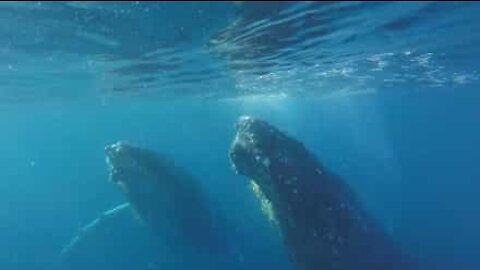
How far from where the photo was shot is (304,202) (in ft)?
60.6

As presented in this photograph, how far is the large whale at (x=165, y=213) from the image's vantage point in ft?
94.7

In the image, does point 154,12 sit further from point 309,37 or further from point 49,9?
point 309,37

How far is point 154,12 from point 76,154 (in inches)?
7202

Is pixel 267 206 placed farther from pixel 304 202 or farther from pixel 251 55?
pixel 251 55

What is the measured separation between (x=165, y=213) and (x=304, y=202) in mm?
13883

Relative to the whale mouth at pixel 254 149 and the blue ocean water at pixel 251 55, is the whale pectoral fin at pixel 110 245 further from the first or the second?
the whale mouth at pixel 254 149

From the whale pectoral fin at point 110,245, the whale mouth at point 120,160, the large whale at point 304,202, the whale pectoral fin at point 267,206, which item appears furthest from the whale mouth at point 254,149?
the whale pectoral fin at point 110,245

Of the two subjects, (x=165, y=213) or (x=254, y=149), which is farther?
(x=165, y=213)

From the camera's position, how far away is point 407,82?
1834 inches

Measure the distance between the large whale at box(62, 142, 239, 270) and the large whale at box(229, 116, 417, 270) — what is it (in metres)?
10.4

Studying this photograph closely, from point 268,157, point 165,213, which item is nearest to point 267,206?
point 268,157

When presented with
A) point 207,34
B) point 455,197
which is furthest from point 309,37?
point 455,197

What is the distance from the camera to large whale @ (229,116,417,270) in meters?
18.5

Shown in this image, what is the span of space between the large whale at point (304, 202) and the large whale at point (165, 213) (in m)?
10.4
